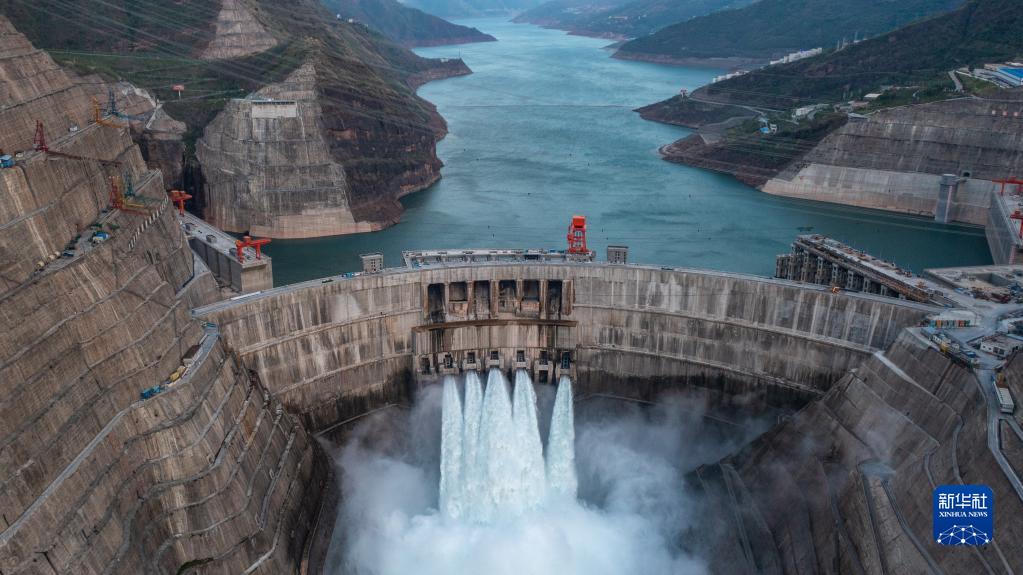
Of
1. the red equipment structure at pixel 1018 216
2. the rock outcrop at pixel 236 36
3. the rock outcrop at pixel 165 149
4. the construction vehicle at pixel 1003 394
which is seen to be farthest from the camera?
the rock outcrop at pixel 236 36

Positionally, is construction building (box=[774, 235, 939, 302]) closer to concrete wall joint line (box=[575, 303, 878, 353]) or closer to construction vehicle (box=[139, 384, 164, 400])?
concrete wall joint line (box=[575, 303, 878, 353])

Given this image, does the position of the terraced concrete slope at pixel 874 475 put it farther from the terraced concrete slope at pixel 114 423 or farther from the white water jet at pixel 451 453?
the terraced concrete slope at pixel 114 423

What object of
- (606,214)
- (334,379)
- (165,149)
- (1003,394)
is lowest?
(606,214)

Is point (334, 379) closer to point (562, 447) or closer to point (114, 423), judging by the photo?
point (562, 447)

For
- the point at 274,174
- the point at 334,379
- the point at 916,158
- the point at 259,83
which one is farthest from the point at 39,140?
the point at 916,158

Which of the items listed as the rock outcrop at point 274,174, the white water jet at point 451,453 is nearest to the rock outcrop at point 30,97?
the white water jet at point 451,453

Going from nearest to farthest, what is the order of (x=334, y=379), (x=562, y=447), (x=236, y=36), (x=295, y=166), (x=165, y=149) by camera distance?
1. (x=562, y=447)
2. (x=334, y=379)
3. (x=295, y=166)
4. (x=165, y=149)
5. (x=236, y=36)

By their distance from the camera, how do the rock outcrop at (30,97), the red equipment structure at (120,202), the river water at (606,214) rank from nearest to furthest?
1. the rock outcrop at (30,97)
2. the red equipment structure at (120,202)
3. the river water at (606,214)
